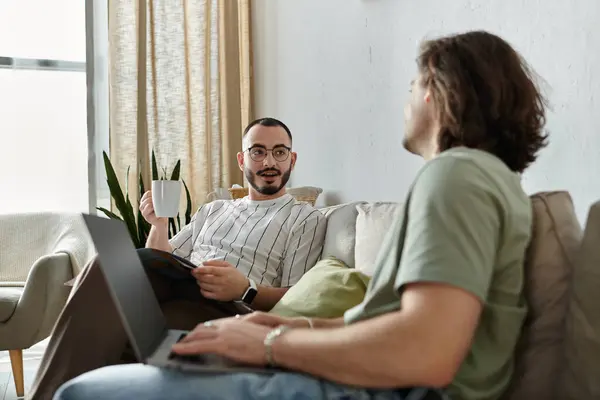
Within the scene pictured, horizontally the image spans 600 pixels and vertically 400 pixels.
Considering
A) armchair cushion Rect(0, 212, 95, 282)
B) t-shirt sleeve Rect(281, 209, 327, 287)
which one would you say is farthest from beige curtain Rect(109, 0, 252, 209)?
t-shirt sleeve Rect(281, 209, 327, 287)

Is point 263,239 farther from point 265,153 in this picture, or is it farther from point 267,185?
point 265,153

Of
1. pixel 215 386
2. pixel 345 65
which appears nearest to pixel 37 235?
pixel 345 65

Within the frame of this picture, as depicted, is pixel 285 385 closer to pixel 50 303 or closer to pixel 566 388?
pixel 566 388

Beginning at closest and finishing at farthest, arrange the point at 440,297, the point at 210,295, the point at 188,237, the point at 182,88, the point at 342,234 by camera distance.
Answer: the point at 440,297, the point at 210,295, the point at 342,234, the point at 188,237, the point at 182,88

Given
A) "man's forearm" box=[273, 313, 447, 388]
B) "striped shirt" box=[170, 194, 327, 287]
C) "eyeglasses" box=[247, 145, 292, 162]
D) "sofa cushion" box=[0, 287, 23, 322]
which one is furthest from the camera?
"sofa cushion" box=[0, 287, 23, 322]

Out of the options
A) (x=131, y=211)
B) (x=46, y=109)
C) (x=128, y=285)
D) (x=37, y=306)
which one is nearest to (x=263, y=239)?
(x=37, y=306)

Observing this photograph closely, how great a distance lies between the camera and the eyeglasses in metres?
2.69

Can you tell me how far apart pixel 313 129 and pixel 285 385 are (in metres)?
2.45

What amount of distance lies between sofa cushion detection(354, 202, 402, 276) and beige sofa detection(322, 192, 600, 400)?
89 cm

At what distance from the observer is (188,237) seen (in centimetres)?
281

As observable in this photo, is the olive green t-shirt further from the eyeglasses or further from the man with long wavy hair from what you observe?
the eyeglasses

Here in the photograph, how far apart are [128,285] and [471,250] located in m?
0.54

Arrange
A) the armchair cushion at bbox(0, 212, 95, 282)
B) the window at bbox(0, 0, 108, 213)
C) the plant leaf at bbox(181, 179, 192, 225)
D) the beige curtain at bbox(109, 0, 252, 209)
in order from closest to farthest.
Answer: the armchair cushion at bbox(0, 212, 95, 282)
the plant leaf at bbox(181, 179, 192, 225)
the beige curtain at bbox(109, 0, 252, 209)
the window at bbox(0, 0, 108, 213)

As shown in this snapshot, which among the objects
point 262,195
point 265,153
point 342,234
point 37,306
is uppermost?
point 265,153
